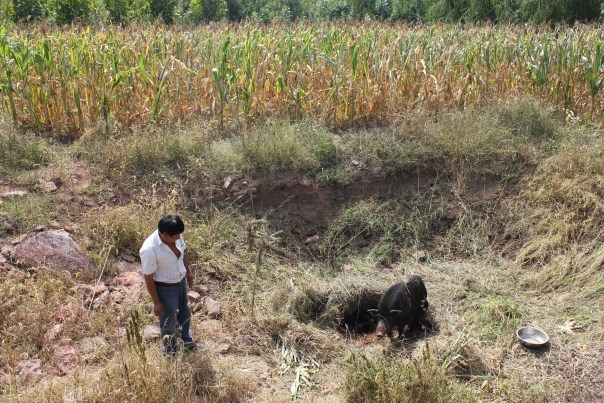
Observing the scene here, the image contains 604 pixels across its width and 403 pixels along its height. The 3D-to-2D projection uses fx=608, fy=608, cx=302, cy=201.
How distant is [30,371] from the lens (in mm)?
3939

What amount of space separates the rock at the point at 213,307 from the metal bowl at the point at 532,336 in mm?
2283

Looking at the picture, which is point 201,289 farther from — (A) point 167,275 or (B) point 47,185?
(B) point 47,185

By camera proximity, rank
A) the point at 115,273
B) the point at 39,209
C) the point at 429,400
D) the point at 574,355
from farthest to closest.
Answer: the point at 39,209
the point at 115,273
the point at 574,355
the point at 429,400

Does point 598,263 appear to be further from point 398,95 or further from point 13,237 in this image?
point 13,237

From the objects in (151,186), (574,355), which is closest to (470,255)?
(574,355)

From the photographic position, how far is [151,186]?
234 inches

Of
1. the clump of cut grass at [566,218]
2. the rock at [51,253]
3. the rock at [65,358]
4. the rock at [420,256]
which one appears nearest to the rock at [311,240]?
the rock at [420,256]

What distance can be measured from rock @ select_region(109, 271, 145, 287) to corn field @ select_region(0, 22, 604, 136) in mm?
2212

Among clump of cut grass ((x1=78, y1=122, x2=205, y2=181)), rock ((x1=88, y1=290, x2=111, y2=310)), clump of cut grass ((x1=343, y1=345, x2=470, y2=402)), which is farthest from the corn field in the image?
clump of cut grass ((x1=343, y1=345, x2=470, y2=402))

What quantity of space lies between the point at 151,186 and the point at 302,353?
2440 millimetres

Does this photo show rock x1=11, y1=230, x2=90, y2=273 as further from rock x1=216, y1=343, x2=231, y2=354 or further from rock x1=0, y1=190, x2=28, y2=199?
rock x1=216, y1=343, x2=231, y2=354

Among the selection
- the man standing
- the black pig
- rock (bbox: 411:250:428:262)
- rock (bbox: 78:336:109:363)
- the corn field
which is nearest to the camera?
the man standing

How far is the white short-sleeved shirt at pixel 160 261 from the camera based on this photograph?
150 inches

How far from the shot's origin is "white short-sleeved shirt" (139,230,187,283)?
380cm
